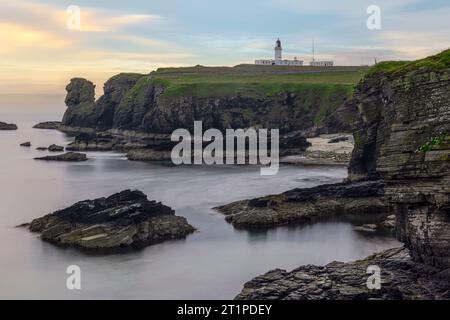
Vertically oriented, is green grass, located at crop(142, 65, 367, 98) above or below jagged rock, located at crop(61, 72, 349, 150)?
above

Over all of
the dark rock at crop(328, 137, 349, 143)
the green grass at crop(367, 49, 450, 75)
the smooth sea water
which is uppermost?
the green grass at crop(367, 49, 450, 75)

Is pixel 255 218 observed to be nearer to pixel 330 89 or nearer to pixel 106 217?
pixel 106 217

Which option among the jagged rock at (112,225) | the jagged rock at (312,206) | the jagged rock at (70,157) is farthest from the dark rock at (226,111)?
the jagged rock at (112,225)

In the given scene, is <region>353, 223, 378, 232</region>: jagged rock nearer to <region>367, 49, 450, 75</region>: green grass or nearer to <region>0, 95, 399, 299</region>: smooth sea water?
<region>0, 95, 399, 299</region>: smooth sea water

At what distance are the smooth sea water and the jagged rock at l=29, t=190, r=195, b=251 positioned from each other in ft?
4.35

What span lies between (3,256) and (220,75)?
124 m

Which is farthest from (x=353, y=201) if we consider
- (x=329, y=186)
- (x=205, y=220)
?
(x=205, y=220)

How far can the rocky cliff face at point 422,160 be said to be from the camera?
29672mm

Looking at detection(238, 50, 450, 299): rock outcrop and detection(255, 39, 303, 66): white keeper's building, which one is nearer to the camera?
detection(238, 50, 450, 299): rock outcrop

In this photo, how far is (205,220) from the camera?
5462cm

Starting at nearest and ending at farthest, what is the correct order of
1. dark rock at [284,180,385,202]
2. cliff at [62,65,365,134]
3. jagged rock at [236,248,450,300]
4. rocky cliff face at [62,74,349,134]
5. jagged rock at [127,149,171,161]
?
jagged rock at [236,248,450,300]
dark rock at [284,180,385,202]
jagged rock at [127,149,171,161]
rocky cliff face at [62,74,349,134]
cliff at [62,65,365,134]

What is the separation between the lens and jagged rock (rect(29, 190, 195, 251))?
45562 millimetres

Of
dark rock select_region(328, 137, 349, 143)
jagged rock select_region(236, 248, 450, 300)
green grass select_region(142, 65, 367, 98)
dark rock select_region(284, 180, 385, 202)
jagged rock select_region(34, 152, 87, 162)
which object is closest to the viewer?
jagged rock select_region(236, 248, 450, 300)

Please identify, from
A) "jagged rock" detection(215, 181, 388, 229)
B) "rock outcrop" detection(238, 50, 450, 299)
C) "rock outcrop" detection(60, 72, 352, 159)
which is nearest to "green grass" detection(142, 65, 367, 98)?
"rock outcrop" detection(60, 72, 352, 159)
